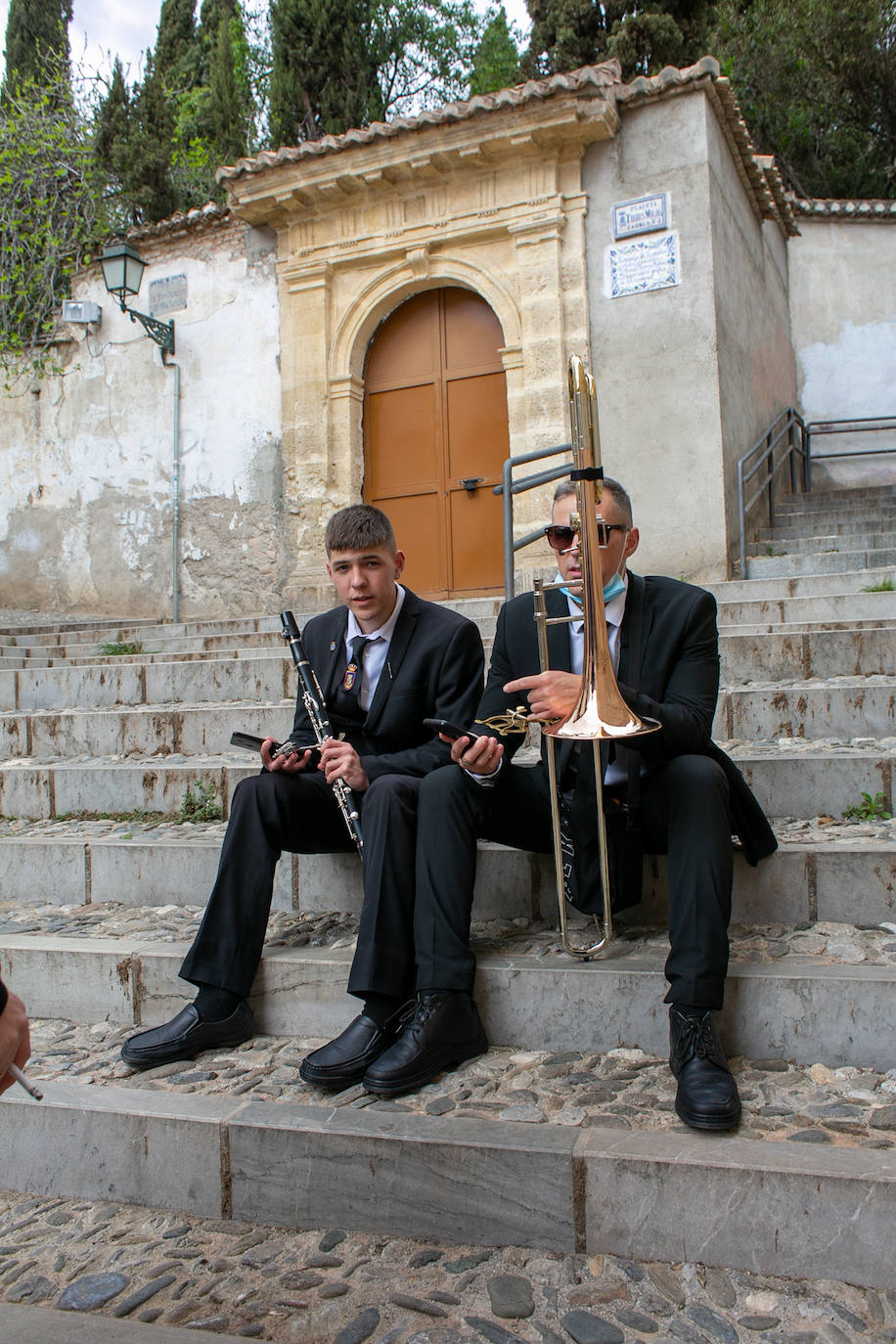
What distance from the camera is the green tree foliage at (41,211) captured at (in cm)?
1196

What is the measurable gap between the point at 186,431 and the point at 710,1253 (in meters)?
9.63

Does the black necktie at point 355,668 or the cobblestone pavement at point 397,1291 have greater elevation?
the black necktie at point 355,668

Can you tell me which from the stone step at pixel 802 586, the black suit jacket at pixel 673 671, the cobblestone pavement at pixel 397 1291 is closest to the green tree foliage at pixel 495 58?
the stone step at pixel 802 586

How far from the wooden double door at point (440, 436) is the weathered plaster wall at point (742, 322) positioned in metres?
2.05

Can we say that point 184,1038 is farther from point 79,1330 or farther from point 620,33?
point 620,33

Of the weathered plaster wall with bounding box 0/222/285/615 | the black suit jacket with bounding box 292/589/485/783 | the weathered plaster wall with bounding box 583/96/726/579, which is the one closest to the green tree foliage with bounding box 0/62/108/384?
the weathered plaster wall with bounding box 0/222/285/615

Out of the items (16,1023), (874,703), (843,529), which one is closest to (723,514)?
(843,529)

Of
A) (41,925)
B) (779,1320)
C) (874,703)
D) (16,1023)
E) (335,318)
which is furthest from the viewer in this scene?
(335,318)

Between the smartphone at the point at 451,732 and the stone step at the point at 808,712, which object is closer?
the smartphone at the point at 451,732

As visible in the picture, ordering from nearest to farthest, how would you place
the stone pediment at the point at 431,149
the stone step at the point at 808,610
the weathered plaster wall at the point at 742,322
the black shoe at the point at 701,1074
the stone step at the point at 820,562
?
the black shoe at the point at 701,1074
the stone step at the point at 808,610
the stone step at the point at 820,562
the stone pediment at the point at 431,149
the weathered plaster wall at the point at 742,322

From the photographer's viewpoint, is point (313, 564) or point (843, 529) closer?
Answer: point (843, 529)

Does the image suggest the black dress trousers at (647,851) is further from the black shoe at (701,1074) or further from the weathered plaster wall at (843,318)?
the weathered plaster wall at (843,318)

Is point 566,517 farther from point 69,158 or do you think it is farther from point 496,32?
point 496,32

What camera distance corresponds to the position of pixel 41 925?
342 cm
